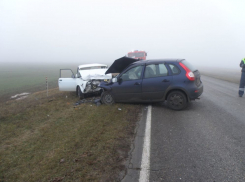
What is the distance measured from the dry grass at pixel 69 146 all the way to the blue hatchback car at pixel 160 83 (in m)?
0.63

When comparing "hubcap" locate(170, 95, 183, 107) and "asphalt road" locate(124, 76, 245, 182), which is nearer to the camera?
"asphalt road" locate(124, 76, 245, 182)

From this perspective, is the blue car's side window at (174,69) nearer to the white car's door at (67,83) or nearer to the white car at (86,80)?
the white car at (86,80)

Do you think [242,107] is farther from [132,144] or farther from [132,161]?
[132,161]

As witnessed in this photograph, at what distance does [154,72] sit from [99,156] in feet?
12.9

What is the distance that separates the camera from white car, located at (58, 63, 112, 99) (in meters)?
8.85

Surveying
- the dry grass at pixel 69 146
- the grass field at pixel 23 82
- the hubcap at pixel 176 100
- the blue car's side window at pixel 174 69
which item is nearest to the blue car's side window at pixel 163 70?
the blue car's side window at pixel 174 69

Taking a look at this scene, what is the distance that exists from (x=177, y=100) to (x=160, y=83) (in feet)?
2.63

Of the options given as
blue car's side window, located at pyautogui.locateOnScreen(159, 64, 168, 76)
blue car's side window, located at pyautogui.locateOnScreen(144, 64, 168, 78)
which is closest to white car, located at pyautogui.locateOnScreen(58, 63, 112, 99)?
blue car's side window, located at pyautogui.locateOnScreen(144, 64, 168, 78)

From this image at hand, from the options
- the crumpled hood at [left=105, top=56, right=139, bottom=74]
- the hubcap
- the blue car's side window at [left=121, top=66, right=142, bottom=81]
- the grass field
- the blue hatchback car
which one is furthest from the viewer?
the grass field

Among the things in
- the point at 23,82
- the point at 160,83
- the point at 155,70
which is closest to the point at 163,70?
the point at 155,70

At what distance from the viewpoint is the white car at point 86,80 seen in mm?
8852

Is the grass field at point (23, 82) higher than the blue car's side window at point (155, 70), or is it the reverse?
the blue car's side window at point (155, 70)

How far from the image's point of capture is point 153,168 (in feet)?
10.4

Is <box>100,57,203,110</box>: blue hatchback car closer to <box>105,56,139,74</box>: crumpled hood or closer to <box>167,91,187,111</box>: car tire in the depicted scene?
<box>167,91,187,111</box>: car tire
